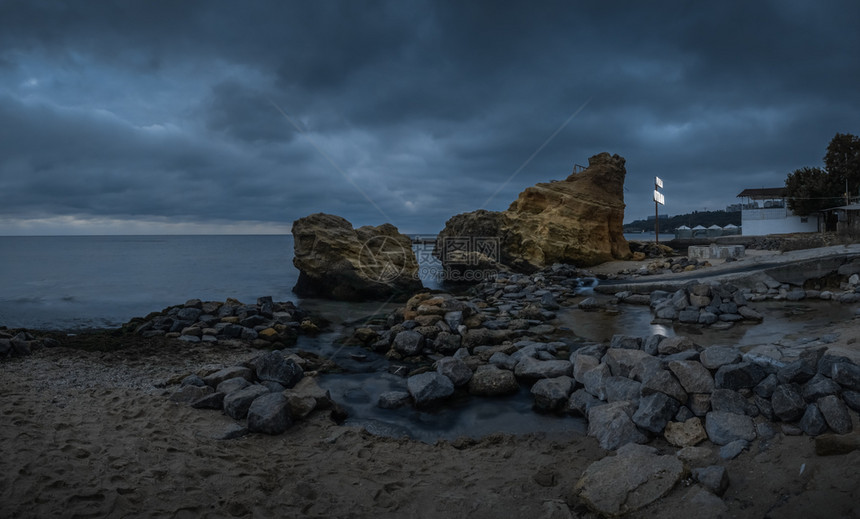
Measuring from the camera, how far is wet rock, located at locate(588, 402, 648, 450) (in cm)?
490

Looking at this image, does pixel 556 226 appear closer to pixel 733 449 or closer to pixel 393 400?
pixel 393 400

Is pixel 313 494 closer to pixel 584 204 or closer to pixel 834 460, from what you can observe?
pixel 834 460

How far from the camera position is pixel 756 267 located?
53.5ft

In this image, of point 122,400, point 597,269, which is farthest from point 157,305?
point 597,269

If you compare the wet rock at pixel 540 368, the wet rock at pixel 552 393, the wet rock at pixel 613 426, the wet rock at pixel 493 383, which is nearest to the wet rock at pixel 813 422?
the wet rock at pixel 613 426

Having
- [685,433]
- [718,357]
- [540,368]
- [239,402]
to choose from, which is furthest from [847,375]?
[239,402]

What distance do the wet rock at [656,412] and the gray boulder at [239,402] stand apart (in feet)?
16.7

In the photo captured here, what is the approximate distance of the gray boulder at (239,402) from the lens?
5613 mm

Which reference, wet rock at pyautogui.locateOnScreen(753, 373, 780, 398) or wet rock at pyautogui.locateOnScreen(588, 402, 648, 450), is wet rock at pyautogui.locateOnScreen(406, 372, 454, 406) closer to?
wet rock at pyautogui.locateOnScreen(588, 402, 648, 450)

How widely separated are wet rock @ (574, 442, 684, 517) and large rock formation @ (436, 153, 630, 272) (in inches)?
958

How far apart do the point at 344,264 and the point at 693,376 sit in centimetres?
1516

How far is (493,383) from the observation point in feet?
22.9

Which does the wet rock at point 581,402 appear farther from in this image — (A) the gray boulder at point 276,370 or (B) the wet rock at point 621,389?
(A) the gray boulder at point 276,370

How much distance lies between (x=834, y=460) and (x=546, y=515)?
2558mm
